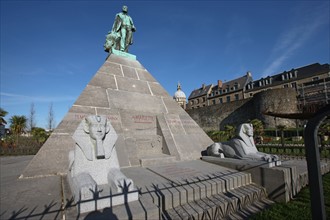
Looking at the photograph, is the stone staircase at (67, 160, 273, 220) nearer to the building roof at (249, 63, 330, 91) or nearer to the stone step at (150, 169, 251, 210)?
the stone step at (150, 169, 251, 210)

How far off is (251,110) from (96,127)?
2699 centimetres

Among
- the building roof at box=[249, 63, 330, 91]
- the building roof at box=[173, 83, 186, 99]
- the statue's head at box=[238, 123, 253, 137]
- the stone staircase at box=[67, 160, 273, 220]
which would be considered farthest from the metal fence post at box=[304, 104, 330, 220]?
the building roof at box=[173, 83, 186, 99]

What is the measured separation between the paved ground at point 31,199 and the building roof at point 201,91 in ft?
171

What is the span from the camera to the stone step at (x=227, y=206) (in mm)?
2992

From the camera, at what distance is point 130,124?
7.02m

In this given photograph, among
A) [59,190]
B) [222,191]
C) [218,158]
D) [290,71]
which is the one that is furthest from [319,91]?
[59,190]

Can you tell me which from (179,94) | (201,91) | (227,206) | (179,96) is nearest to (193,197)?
(227,206)

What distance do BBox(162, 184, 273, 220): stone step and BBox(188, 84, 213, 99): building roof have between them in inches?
2002

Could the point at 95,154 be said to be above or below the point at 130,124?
below

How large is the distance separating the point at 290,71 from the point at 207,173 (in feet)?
133

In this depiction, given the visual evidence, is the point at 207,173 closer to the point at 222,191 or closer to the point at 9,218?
the point at 222,191

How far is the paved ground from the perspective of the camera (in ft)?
8.15

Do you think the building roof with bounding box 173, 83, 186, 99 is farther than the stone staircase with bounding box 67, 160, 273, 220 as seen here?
Yes

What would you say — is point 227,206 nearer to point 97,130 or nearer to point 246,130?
point 246,130
